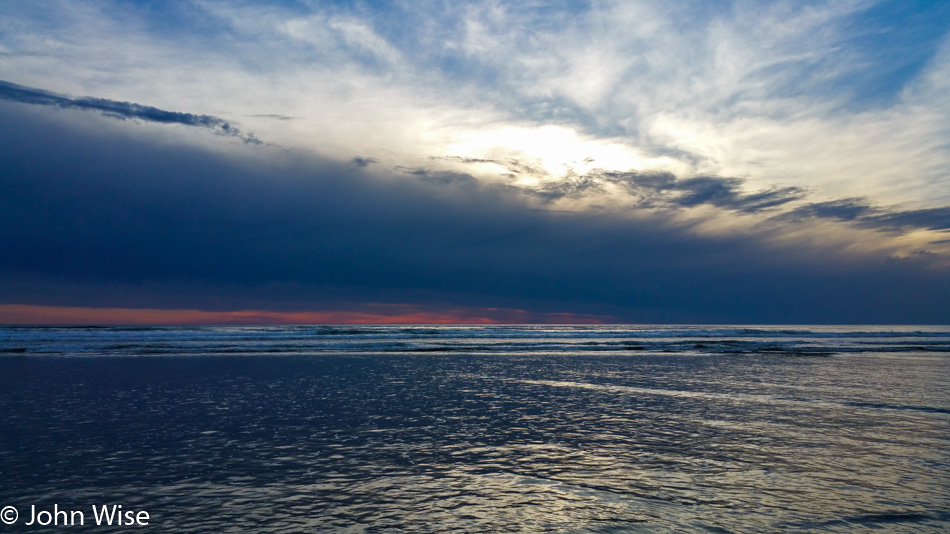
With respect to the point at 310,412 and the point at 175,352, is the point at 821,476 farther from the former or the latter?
the point at 175,352

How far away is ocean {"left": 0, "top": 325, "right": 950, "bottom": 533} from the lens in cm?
672

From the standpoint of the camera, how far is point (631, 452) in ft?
32.2

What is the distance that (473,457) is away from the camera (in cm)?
944

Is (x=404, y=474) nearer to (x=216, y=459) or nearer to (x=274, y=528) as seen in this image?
(x=274, y=528)

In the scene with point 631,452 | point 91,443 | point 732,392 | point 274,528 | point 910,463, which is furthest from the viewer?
point 732,392

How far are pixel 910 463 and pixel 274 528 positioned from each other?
10.7 metres

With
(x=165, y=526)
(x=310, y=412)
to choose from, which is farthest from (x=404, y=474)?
(x=310, y=412)

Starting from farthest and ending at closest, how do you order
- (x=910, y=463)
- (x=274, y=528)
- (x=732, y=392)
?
1. (x=732, y=392)
2. (x=910, y=463)
3. (x=274, y=528)

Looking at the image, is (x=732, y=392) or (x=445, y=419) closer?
(x=445, y=419)

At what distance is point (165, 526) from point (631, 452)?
7.65 metres

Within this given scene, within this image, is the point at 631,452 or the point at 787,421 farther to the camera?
the point at 787,421

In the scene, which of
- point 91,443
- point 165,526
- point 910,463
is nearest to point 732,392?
point 910,463

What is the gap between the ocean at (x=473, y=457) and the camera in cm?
672

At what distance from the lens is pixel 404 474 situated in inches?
332
